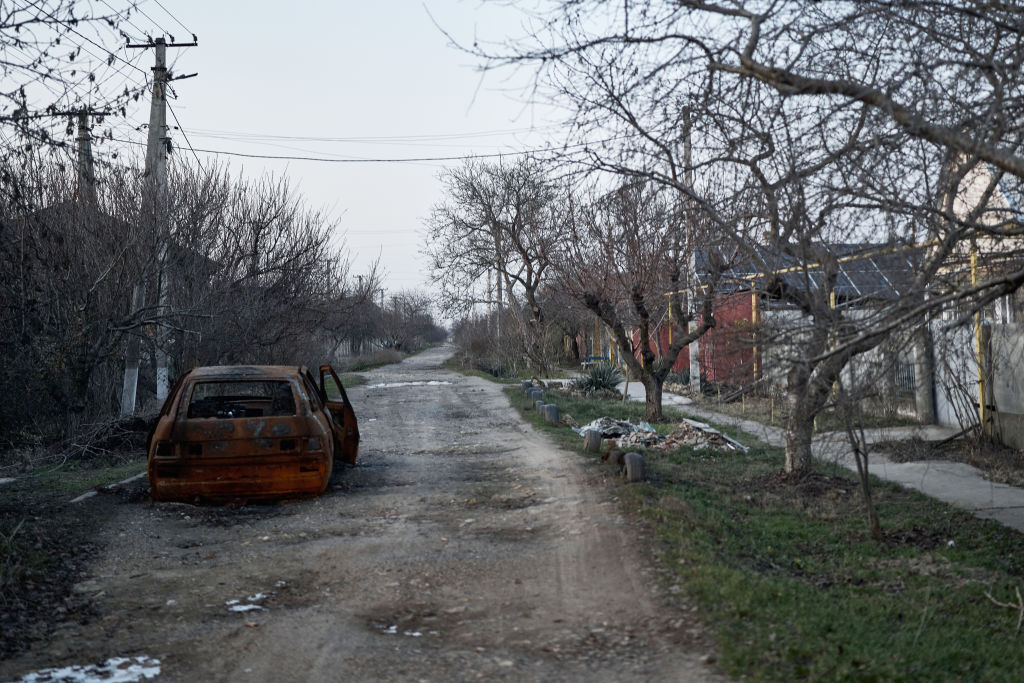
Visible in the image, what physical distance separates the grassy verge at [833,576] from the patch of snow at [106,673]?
2.85 metres

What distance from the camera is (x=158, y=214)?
49.4 ft

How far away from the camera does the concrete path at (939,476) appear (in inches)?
312

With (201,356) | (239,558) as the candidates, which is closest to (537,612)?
(239,558)

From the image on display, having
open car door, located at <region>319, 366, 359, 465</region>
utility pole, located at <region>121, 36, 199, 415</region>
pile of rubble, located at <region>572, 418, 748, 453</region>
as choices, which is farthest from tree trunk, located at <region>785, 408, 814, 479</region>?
utility pole, located at <region>121, 36, 199, 415</region>

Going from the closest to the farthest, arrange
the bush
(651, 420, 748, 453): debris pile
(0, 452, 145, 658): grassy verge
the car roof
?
1. (0, 452, 145, 658): grassy verge
2. the car roof
3. (651, 420, 748, 453): debris pile
4. the bush

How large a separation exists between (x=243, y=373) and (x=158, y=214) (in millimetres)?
6748

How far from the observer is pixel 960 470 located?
10375 millimetres

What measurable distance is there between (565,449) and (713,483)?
130 inches

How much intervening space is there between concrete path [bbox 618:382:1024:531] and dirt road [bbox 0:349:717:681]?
2174mm

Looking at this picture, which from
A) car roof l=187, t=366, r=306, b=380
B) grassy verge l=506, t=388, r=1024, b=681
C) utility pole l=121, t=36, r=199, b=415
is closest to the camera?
grassy verge l=506, t=388, r=1024, b=681

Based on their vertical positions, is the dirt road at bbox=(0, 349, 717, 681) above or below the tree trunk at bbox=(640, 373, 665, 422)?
below

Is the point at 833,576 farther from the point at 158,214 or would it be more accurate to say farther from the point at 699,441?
the point at 158,214

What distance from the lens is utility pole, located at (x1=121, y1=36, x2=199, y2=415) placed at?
587 inches

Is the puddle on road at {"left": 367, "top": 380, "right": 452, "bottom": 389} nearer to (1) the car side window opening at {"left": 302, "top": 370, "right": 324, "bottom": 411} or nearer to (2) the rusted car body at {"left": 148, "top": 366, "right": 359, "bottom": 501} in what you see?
(1) the car side window opening at {"left": 302, "top": 370, "right": 324, "bottom": 411}
